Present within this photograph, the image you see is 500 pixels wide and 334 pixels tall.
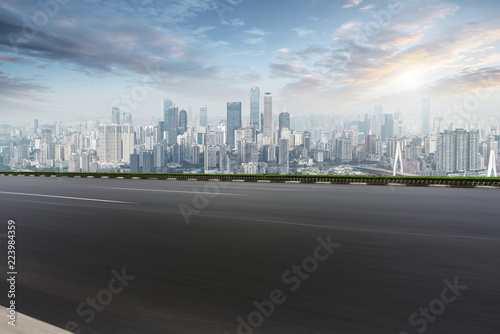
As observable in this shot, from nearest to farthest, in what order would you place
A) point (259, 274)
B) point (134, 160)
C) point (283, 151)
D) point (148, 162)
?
point (259, 274), point (283, 151), point (148, 162), point (134, 160)

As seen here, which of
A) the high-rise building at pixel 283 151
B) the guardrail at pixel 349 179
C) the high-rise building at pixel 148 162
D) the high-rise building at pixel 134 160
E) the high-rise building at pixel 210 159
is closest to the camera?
the guardrail at pixel 349 179

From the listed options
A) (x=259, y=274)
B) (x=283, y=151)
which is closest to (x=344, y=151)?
(x=283, y=151)

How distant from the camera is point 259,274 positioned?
5.63 metres

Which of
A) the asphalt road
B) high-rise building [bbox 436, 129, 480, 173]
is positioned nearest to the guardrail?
high-rise building [bbox 436, 129, 480, 173]

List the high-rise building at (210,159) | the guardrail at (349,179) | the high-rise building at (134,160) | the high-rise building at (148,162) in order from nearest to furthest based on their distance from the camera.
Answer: the guardrail at (349,179)
the high-rise building at (210,159)
the high-rise building at (148,162)
the high-rise building at (134,160)

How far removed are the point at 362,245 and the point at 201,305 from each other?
13.4 ft

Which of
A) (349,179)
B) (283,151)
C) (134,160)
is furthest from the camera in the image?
(134,160)

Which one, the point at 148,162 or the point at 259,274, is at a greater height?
the point at 148,162

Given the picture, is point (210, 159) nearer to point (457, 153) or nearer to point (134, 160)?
point (134, 160)

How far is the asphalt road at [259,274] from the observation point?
397cm

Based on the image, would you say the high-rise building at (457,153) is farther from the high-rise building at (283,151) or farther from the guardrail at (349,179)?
the high-rise building at (283,151)

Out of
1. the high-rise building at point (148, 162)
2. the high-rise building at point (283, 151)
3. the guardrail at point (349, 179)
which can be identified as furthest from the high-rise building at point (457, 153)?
the high-rise building at point (148, 162)

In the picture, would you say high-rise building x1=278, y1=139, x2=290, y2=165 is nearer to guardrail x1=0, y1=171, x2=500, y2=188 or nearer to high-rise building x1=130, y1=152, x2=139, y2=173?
guardrail x1=0, y1=171, x2=500, y2=188

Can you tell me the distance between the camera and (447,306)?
4363 millimetres
